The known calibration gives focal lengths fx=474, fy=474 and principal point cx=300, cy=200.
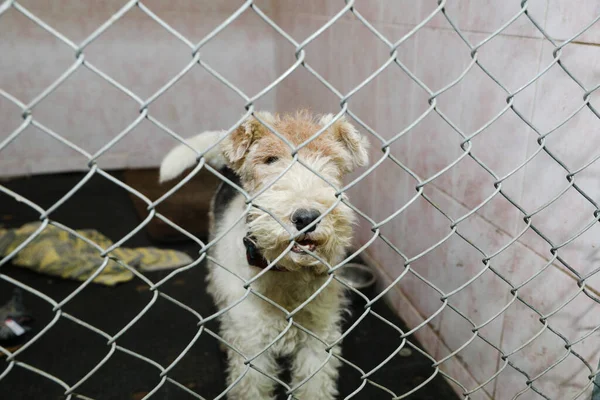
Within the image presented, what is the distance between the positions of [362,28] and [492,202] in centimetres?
137

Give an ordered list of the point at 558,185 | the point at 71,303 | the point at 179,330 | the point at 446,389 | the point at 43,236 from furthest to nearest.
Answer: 1. the point at 43,236
2. the point at 71,303
3. the point at 179,330
4. the point at 446,389
5. the point at 558,185

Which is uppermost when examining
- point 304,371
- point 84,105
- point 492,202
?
point 84,105

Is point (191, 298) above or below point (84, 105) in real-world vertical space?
below

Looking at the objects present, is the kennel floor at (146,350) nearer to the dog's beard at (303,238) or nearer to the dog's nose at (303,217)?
the dog's beard at (303,238)

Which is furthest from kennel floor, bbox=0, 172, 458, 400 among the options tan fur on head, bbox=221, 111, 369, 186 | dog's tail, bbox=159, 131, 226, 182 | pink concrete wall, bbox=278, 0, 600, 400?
tan fur on head, bbox=221, 111, 369, 186

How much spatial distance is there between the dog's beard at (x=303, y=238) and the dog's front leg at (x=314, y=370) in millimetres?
491

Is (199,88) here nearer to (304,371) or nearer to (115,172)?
(115,172)

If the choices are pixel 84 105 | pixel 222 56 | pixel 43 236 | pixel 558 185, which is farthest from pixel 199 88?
pixel 558 185

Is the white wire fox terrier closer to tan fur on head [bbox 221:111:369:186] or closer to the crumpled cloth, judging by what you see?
tan fur on head [bbox 221:111:369:186]

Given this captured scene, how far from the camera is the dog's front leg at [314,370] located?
1.81 meters

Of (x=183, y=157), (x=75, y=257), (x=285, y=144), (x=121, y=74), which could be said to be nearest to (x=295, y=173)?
(x=285, y=144)

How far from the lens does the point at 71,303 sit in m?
2.65

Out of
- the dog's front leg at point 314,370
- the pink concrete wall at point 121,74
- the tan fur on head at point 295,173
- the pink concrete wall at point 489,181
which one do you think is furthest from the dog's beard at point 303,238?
the pink concrete wall at point 121,74

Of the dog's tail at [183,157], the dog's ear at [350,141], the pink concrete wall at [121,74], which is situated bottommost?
the dog's ear at [350,141]
